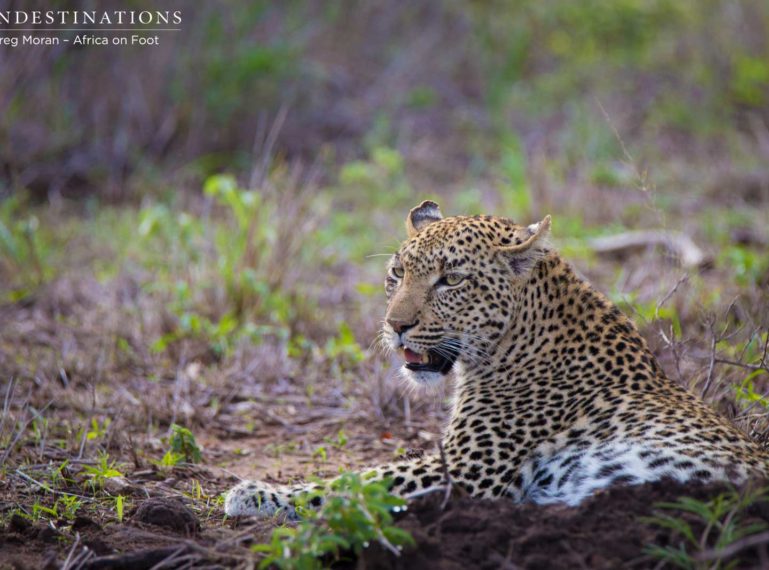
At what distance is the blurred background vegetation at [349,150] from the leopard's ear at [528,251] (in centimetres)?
143

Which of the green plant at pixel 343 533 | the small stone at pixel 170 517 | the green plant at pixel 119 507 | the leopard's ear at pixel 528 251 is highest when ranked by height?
the leopard's ear at pixel 528 251

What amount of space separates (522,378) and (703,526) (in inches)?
65.7

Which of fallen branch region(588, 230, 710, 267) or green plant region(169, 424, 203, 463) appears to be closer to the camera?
green plant region(169, 424, 203, 463)

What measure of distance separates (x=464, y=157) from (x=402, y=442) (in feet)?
30.0

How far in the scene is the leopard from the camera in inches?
188

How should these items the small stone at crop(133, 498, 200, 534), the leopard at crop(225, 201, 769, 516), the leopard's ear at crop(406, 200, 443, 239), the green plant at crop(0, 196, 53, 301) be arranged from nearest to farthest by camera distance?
the small stone at crop(133, 498, 200, 534) < the leopard at crop(225, 201, 769, 516) < the leopard's ear at crop(406, 200, 443, 239) < the green plant at crop(0, 196, 53, 301)

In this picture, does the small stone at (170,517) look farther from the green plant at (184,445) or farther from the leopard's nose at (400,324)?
the leopard's nose at (400,324)

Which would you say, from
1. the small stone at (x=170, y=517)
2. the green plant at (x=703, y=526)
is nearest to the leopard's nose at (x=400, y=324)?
the small stone at (x=170, y=517)

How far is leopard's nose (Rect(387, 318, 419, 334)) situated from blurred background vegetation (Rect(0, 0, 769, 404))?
2.00 metres

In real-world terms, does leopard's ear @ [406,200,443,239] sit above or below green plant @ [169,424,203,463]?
above

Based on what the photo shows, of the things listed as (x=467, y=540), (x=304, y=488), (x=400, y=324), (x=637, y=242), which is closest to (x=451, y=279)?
(x=400, y=324)

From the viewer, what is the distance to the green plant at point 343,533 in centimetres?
379

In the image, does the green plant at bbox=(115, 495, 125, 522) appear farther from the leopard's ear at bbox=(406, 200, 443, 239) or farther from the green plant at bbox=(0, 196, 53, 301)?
the green plant at bbox=(0, 196, 53, 301)

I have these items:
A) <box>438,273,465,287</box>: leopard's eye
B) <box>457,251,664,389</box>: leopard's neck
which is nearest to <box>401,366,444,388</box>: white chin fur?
<box>457,251,664,389</box>: leopard's neck
